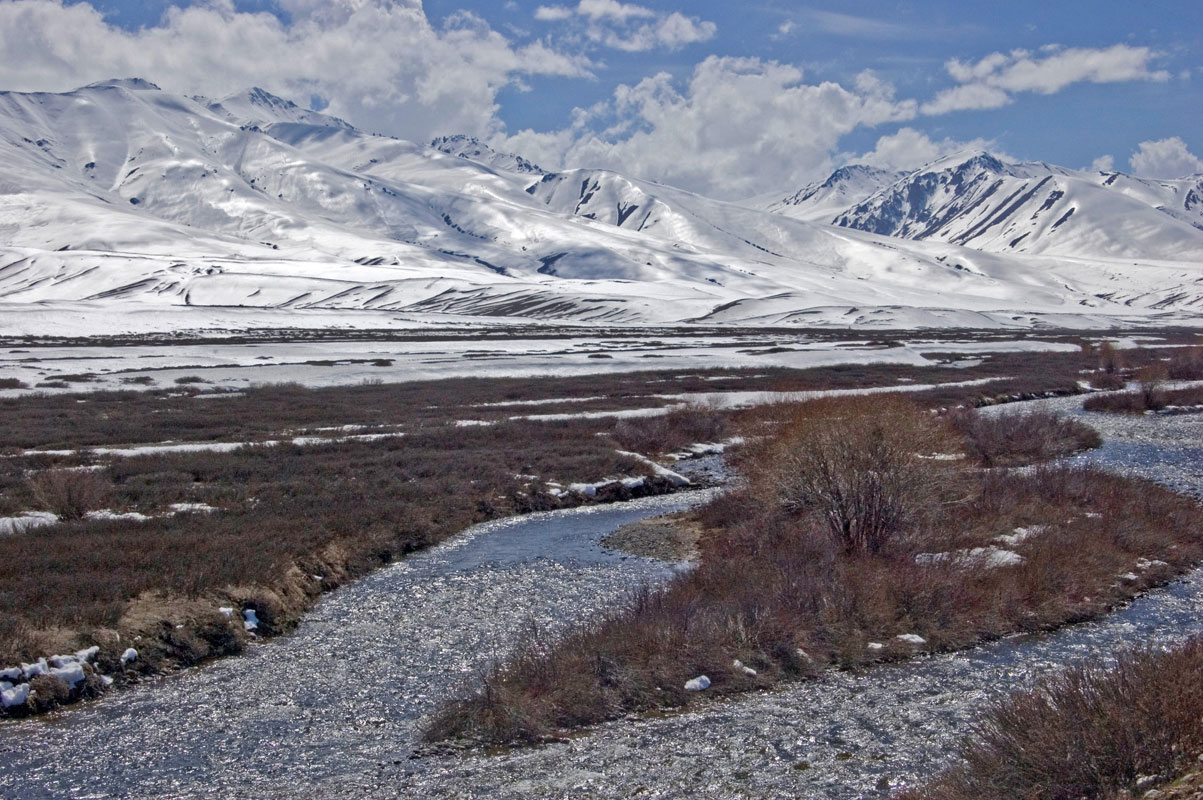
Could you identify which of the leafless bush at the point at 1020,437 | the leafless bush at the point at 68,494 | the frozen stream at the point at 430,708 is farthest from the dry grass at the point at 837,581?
the leafless bush at the point at 68,494

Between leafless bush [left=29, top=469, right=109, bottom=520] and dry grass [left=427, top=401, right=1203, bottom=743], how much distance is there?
12.7 m

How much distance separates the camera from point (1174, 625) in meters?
15.8

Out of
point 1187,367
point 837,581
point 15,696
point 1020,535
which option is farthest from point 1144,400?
point 15,696

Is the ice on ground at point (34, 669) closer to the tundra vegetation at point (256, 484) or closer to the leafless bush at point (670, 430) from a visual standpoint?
the tundra vegetation at point (256, 484)

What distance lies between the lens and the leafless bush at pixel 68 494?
22.2 m

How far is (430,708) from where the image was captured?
1295 centimetres

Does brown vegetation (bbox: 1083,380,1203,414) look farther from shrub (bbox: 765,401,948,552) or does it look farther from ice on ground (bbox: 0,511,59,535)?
ice on ground (bbox: 0,511,59,535)

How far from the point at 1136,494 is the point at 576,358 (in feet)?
168

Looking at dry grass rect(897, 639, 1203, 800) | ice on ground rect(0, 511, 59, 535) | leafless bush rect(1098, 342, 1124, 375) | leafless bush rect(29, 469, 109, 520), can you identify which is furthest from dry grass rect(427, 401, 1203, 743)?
leafless bush rect(1098, 342, 1124, 375)

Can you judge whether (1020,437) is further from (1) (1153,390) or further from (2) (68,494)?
(2) (68,494)

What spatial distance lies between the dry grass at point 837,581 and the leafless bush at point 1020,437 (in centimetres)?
738

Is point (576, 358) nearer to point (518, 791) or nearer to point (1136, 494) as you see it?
point (1136, 494)

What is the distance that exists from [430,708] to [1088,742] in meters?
7.81

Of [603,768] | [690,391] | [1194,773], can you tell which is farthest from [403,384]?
[1194,773]
